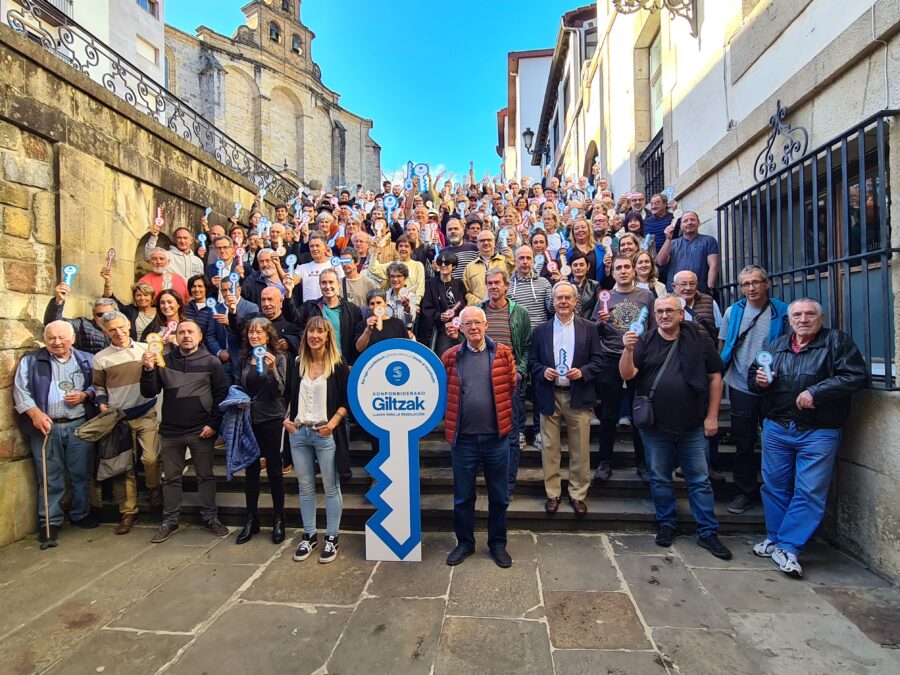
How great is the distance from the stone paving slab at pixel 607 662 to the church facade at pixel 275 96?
2872cm

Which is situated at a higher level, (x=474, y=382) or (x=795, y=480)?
(x=474, y=382)

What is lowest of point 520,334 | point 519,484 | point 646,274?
point 519,484

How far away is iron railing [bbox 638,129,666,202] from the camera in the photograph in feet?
30.4

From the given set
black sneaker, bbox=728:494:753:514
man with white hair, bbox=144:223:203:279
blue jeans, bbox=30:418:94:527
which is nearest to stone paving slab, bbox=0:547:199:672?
blue jeans, bbox=30:418:94:527

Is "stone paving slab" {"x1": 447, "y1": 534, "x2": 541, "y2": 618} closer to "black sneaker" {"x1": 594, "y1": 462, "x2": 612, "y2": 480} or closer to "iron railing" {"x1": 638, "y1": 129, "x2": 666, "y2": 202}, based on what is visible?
"black sneaker" {"x1": 594, "y1": 462, "x2": 612, "y2": 480}

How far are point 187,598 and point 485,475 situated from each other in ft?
7.31

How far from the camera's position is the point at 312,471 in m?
4.01

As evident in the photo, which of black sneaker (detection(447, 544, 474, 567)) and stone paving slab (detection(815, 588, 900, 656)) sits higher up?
black sneaker (detection(447, 544, 474, 567))

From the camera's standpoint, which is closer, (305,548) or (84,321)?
(305,548)

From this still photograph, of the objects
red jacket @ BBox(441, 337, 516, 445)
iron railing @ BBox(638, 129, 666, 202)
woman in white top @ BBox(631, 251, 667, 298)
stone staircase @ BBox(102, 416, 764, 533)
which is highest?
iron railing @ BBox(638, 129, 666, 202)

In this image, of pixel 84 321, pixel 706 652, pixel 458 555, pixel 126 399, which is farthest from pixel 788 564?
pixel 84 321

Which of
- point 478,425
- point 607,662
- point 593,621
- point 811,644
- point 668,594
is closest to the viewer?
point 607,662

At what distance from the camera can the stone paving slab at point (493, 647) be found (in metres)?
2.60

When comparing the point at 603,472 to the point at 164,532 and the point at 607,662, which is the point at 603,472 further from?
the point at 164,532
